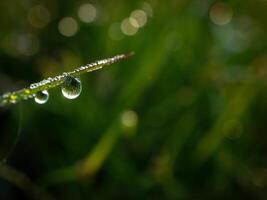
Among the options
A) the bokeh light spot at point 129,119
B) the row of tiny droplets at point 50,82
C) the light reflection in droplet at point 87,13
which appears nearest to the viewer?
the row of tiny droplets at point 50,82

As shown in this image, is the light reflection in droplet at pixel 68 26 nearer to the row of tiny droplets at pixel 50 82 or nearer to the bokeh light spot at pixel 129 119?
the bokeh light spot at pixel 129 119

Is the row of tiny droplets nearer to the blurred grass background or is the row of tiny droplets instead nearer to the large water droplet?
the large water droplet

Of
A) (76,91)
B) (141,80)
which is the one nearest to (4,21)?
(141,80)

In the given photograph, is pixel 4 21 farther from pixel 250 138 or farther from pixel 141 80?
pixel 250 138


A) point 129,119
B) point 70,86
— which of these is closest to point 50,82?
point 70,86

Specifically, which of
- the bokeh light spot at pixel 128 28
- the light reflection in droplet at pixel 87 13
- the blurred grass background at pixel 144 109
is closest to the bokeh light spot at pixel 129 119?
the blurred grass background at pixel 144 109

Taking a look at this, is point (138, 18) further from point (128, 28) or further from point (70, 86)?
point (70, 86)

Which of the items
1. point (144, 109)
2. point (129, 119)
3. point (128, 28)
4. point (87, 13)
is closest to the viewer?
point (129, 119)
